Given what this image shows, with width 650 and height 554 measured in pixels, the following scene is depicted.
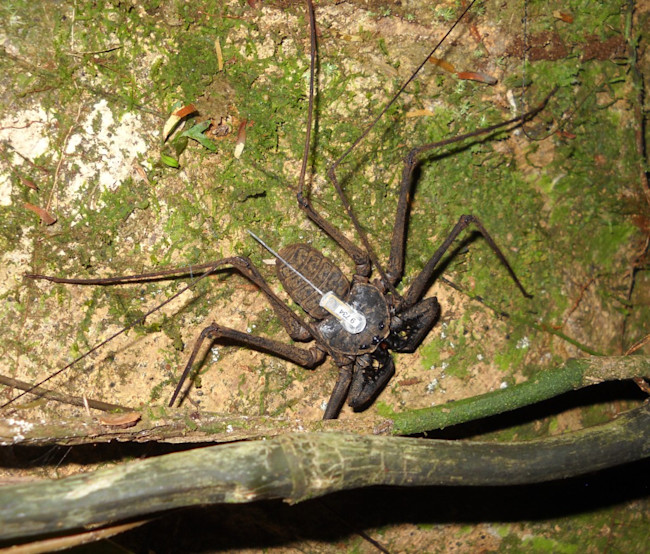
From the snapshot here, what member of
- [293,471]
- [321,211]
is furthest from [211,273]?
[293,471]

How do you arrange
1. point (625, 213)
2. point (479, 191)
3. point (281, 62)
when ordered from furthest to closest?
point (625, 213)
point (479, 191)
point (281, 62)

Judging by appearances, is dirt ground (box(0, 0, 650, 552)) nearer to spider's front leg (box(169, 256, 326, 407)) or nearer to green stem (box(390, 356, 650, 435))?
spider's front leg (box(169, 256, 326, 407))

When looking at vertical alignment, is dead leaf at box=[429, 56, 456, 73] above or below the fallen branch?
above

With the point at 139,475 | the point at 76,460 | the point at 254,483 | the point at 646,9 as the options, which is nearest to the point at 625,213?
the point at 646,9

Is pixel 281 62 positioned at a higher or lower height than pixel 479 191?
higher

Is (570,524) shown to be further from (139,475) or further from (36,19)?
(36,19)

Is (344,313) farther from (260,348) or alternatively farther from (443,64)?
(443,64)

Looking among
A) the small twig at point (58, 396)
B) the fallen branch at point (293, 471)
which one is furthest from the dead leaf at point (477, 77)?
the small twig at point (58, 396)

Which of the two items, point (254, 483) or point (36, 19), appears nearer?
point (254, 483)

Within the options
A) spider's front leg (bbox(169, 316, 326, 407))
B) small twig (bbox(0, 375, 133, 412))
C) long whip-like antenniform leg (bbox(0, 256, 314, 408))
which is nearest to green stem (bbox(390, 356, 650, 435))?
spider's front leg (bbox(169, 316, 326, 407))
